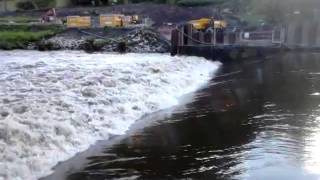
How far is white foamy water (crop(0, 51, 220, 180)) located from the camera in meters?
9.96

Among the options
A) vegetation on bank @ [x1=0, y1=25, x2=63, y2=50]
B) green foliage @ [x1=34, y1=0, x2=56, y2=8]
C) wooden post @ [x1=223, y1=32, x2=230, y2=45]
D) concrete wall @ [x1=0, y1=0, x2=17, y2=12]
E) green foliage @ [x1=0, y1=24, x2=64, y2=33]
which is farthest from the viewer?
concrete wall @ [x1=0, y1=0, x2=17, y2=12]

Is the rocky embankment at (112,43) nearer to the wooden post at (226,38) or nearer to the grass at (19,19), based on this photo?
the wooden post at (226,38)

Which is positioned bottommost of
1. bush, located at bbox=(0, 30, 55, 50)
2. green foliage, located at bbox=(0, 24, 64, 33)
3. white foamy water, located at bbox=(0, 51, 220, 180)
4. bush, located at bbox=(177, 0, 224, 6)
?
white foamy water, located at bbox=(0, 51, 220, 180)

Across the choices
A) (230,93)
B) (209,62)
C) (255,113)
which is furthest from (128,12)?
(255,113)

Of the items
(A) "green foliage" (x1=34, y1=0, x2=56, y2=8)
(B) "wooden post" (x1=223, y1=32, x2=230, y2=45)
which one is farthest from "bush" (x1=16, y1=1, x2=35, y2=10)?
(B) "wooden post" (x1=223, y1=32, x2=230, y2=45)

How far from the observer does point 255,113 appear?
48.9ft

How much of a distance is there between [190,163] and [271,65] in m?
21.5

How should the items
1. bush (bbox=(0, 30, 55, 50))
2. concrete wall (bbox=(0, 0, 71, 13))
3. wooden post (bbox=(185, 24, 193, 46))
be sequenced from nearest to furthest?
wooden post (bbox=(185, 24, 193, 46)) < bush (bbox=(0, 30, 55, 50)) < concrete wall (bbox=(0, 0, 71, 13))

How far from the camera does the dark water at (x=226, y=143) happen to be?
9219 millimetres

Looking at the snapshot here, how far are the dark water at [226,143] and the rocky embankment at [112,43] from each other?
24.1 meters

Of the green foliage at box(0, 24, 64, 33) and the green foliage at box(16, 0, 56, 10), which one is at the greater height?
the green foliage at box(16, 0, 56, 10)

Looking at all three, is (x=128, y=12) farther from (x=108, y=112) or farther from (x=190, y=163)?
(x=190, y=163)

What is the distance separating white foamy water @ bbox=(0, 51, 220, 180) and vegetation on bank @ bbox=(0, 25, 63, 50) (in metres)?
21.2

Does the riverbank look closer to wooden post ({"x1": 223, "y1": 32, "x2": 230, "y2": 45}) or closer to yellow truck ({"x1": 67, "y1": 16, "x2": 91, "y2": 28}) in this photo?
yellow truck ({"x1": 67, "y1": 16, "x2": 91, "y2": 28})
